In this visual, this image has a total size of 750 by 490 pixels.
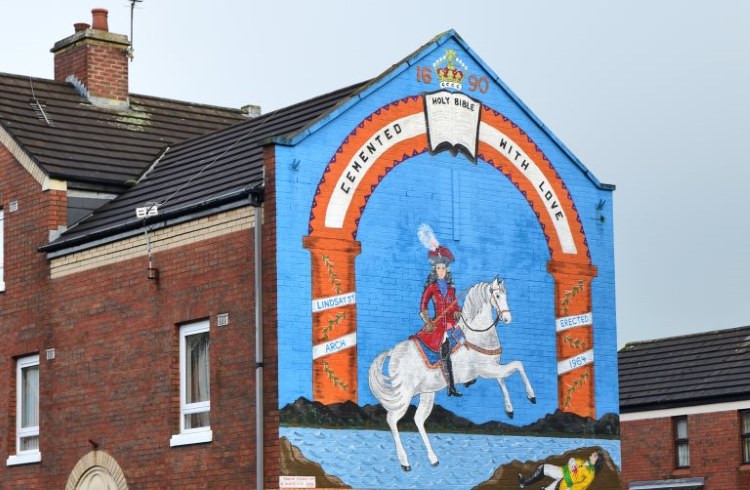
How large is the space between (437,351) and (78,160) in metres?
8.70

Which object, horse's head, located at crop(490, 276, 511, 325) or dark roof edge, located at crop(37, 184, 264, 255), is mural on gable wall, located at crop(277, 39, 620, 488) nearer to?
horse's head, located at crop(490, 276, 511, 325)

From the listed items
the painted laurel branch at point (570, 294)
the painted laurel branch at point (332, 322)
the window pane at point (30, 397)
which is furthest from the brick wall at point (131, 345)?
the painted laurel branch at point (570, 294)

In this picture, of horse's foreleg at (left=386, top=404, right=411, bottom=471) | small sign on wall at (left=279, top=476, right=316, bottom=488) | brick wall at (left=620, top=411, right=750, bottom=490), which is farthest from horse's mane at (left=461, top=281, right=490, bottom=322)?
brick wall at (left=620, top=411, right=750, bottom=490)

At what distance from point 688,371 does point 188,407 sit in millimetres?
20930

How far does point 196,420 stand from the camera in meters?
26.5

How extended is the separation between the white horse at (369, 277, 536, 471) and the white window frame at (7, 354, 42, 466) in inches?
285

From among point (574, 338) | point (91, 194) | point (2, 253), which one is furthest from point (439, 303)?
point (2, 253)

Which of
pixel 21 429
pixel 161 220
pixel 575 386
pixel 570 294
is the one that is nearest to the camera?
pixel 161 220

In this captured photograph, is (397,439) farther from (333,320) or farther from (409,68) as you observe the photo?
(409,68)

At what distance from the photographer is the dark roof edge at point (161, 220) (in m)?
25.5

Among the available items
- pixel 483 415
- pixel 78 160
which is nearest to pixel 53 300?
pixel 78 160

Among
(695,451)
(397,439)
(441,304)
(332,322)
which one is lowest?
(695,451)

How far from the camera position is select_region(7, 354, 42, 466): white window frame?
96.8ft

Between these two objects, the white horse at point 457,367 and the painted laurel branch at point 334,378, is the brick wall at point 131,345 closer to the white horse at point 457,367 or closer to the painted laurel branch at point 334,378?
the painted laurel branch at point 334,378
